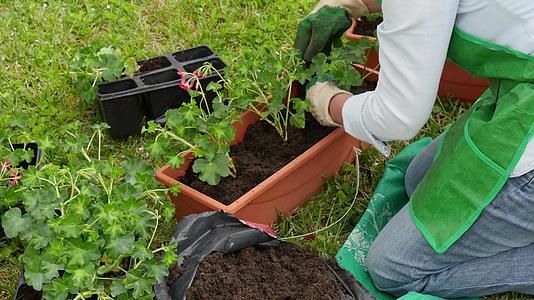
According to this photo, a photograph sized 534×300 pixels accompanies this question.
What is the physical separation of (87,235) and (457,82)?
1.69 metres

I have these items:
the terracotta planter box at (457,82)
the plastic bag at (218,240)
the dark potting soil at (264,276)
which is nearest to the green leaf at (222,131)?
the plastic bag at (218,240)

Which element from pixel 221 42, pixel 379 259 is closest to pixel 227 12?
pixel 221 42

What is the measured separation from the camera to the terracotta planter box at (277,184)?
1.91 metres

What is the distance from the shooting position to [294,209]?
218 cm

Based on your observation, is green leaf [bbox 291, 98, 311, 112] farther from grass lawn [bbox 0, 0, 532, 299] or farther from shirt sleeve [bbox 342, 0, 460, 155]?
shirt sleeve [bbox 342, 0, 460, 155]

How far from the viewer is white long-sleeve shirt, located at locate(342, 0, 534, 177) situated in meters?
1.45

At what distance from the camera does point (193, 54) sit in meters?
2.65

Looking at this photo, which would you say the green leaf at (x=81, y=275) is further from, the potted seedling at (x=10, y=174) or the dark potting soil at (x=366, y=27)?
the dark potting soil at (x=366, y=27)

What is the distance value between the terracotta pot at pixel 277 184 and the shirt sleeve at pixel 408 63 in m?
0.37

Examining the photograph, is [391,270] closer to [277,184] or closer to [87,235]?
[277,184]

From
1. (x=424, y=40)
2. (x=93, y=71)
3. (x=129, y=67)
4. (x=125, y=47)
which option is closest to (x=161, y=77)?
(x=129, y=67)

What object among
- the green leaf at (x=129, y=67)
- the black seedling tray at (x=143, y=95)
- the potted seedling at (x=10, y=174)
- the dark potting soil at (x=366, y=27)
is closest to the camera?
the potted seedling at (x=10, y=174)

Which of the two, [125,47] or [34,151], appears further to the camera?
[125,47]

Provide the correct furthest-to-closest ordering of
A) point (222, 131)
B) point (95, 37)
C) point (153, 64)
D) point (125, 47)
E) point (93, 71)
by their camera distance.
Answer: point (95, 37) → point (125, 47) → point (153, 64) → point (93, 71) → point (222, 131)
